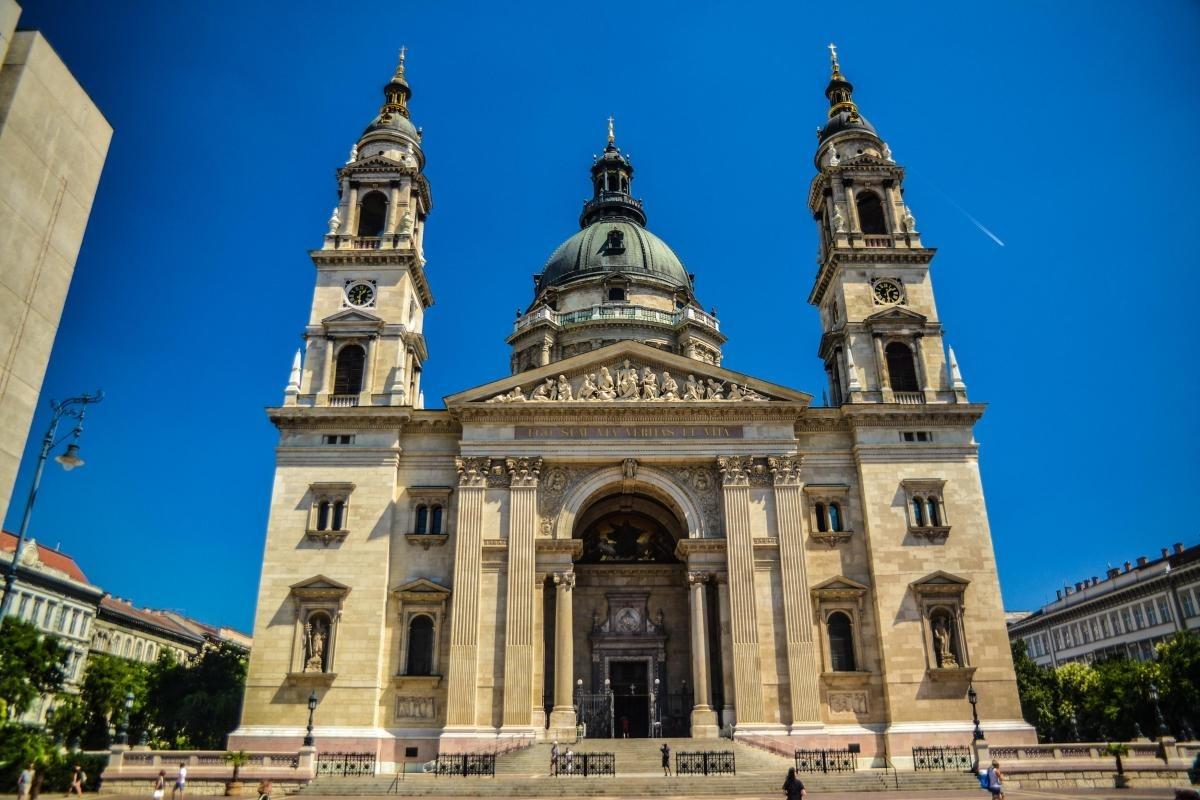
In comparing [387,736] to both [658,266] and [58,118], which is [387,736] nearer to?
[58,118]

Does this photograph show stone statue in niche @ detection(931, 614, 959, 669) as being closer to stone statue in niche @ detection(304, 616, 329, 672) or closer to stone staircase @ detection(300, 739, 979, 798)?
stone staircase @ detection(300, 739, 979, 798)

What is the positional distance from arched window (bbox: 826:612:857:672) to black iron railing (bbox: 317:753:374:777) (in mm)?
18946

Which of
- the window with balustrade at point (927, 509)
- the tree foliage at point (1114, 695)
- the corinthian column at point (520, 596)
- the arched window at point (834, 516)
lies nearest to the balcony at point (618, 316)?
the corinthian column at point (520, 596)

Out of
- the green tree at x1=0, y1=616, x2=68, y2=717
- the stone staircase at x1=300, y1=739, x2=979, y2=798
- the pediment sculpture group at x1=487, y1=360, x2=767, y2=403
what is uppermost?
the pediment sculpture group at x1=487, y1=360, x2=767, y2=403

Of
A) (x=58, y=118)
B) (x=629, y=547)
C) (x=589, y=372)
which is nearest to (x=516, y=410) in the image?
(x=589, y=372)

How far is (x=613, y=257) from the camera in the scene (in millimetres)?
59688

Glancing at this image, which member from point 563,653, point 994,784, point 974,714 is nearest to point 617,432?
point 563,653

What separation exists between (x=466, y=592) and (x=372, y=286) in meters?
16.4

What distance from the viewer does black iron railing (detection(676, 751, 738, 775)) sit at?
29.2m

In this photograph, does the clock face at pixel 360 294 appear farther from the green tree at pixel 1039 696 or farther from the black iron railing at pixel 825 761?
the green tree at pixel 1039 696

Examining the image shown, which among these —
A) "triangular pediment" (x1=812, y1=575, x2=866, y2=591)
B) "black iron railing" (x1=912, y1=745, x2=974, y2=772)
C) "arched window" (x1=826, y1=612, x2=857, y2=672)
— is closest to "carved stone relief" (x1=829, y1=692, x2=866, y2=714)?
"arched window" (x1=826, y1=612, x2=857, y2=672)

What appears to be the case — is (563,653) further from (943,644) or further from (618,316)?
(618,316)

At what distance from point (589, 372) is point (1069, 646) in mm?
64307

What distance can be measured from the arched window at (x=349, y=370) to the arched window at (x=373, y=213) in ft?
24.4
